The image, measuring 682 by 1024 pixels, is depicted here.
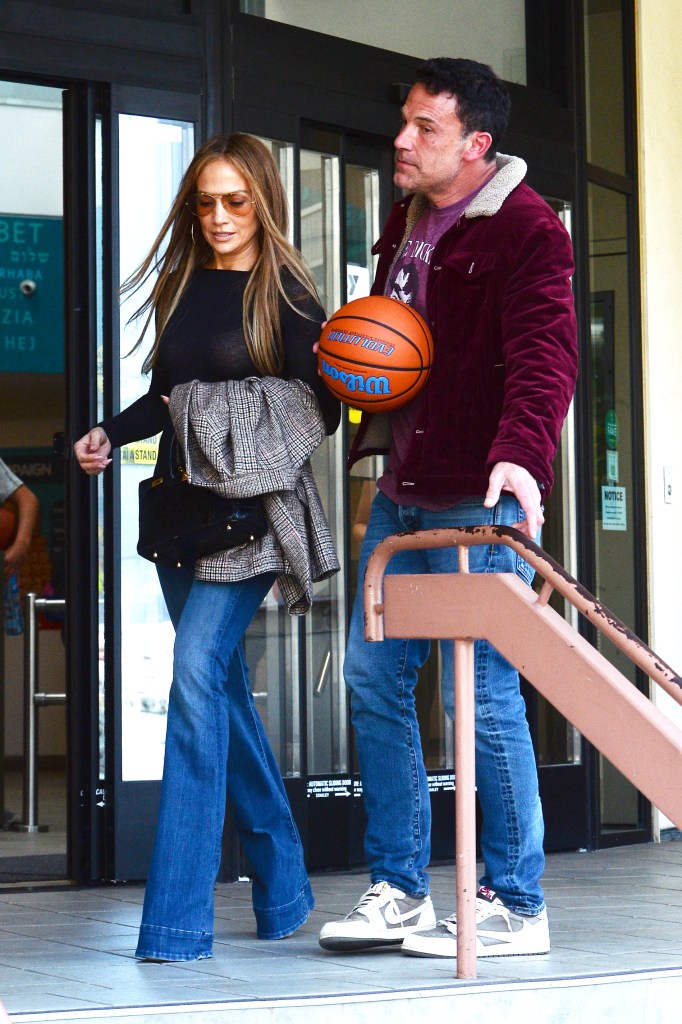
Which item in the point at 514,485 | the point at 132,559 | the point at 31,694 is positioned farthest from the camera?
the point at 31,694

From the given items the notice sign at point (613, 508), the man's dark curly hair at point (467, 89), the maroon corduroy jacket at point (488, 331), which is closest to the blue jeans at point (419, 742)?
the maroon corduroy jacket at point (488, 331)

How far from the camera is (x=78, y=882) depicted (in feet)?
14.9

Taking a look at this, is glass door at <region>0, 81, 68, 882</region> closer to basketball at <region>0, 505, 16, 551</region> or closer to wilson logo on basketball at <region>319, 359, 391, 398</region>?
basketball at <region>0, 505, 16, 551</region>

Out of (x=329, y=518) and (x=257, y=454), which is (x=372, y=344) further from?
(x=329, y=518)

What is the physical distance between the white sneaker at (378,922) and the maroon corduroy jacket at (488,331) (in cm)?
87

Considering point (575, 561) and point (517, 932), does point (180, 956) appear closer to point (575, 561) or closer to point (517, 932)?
point (517, 932)

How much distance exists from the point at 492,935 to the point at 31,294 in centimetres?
777

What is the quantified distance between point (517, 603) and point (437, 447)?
554 millimetres

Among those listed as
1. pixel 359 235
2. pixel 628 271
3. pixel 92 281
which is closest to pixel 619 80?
pixel 628 271

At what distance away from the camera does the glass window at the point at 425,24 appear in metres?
4.98

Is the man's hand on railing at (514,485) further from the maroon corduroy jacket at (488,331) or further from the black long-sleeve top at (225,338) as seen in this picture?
the black long-sleeve top at (225,338)

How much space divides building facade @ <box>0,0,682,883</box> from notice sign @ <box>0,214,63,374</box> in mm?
4881

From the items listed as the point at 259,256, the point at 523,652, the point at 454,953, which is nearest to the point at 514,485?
the point at 523,652

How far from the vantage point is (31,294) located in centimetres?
1023
